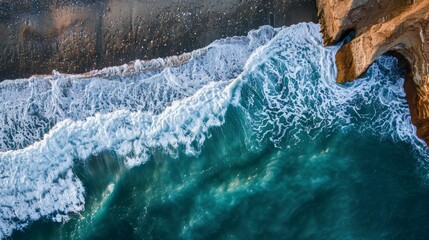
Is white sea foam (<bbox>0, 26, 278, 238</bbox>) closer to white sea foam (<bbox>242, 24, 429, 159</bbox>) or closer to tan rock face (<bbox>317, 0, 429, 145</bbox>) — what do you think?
white sea foam (<bbox>242, 24, 429, 159</bbox>)

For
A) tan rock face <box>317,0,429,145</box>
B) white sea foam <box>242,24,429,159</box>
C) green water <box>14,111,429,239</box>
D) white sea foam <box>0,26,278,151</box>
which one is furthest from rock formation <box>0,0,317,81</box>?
green water <box>14,111,429,239</box>

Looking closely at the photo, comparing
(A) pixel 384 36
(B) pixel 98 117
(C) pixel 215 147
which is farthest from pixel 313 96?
(B) pixel 98 117

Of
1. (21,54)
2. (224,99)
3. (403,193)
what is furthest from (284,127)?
(21,54)

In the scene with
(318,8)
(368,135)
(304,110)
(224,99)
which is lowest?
(368,135)

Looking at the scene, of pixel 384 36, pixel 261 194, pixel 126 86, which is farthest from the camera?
pixel 126 86

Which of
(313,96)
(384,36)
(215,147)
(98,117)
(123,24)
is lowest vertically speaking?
(215,147)

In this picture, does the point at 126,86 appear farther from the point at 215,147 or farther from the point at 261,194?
the point at 261,194

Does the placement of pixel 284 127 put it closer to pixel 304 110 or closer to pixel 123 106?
pixel 304 110
